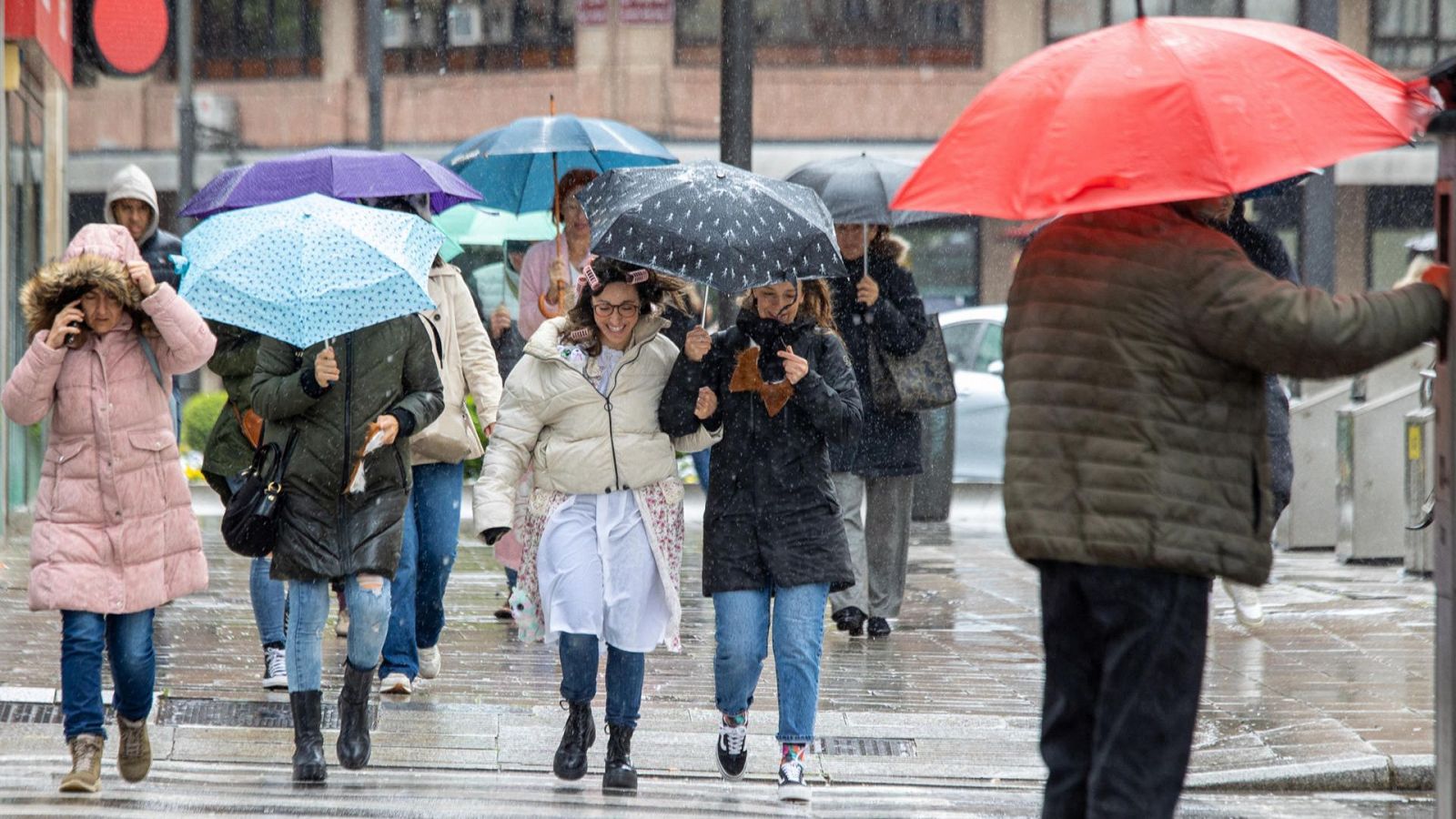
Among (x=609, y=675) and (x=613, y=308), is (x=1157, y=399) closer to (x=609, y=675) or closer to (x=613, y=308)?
(x=613, y=308)

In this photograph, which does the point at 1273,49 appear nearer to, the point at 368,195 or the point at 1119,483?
the point at 1119,483

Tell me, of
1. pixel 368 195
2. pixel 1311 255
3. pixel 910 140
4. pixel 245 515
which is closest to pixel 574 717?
pixel 245 515

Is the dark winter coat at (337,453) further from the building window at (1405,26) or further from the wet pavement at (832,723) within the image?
the building window at (1405,26)

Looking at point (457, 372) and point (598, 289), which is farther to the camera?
point (457, 372)

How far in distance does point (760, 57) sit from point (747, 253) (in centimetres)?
2181

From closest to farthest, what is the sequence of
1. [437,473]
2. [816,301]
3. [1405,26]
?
[816,301] → [437,473] → [1405,26]

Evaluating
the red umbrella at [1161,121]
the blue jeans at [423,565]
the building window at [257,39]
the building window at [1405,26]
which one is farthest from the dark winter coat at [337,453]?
the building window at [1405,26]

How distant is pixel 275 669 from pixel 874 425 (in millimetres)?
2777

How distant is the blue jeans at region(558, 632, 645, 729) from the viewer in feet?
20.6

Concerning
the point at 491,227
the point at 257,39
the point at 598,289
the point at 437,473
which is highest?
the point at 257,39

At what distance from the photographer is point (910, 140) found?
27.0 m

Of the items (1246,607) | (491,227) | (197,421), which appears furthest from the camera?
(197,421)

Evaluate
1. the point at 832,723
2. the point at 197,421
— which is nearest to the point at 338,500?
the point at 832,723

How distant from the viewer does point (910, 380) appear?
874 centimetres
